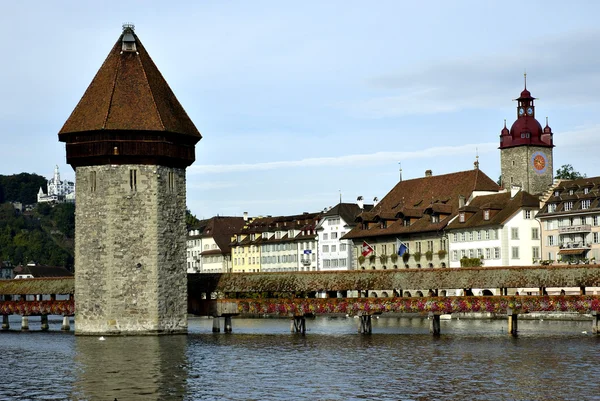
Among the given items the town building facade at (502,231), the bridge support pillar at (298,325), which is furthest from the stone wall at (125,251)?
the town building facade at (502,231)

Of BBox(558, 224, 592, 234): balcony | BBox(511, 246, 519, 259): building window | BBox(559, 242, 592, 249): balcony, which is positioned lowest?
BBox(511, 246, 519, 259): building window

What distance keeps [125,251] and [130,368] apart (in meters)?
14.3

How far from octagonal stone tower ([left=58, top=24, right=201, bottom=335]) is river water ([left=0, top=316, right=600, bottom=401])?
1.49 metres

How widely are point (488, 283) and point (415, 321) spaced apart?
2286 centimetres

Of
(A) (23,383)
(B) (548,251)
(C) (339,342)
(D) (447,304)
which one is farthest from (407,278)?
(B) (548,251)

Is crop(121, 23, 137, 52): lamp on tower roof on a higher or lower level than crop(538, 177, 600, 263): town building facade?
higher

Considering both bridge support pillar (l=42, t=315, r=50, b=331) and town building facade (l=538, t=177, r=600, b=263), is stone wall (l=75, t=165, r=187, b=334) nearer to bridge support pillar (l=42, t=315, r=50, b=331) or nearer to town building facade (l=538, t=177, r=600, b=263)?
bridge support pillar (l=42, t=315, r=50, b=331)

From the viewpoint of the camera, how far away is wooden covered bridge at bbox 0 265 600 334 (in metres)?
51.3

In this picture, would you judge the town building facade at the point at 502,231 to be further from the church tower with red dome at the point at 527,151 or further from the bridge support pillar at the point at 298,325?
the bridge support pillar at the point at 298,325

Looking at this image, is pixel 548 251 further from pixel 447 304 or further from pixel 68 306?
pixel 68 306

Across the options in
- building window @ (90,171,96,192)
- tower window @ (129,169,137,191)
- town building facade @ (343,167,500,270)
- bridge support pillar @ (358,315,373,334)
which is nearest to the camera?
tower window @ (129,169,137,191)

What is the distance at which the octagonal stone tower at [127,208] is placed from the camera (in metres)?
50.6

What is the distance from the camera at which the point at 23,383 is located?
33.6 meters

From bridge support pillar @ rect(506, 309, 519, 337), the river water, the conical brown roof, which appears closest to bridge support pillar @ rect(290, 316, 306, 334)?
the river water
